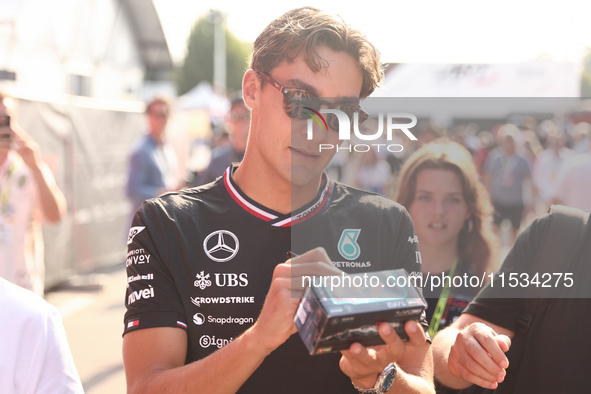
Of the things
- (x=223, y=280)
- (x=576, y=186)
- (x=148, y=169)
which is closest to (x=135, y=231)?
(x=223, y=280)

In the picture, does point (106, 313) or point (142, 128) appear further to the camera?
point (142, 128)

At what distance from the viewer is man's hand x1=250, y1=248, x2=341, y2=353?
121 centimetres

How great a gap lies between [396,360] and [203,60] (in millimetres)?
63566

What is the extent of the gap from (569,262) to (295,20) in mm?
1072

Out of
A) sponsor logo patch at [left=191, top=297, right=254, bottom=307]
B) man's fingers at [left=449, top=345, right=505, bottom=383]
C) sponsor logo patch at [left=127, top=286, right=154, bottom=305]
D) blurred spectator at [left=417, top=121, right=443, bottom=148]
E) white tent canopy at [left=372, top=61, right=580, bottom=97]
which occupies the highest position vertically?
white tent canopy at [left=372, top=61, right=580, bottom=97]

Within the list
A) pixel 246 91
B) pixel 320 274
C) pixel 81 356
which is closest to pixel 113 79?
pixel 81 356

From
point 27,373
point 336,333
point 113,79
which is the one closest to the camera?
point 336,333

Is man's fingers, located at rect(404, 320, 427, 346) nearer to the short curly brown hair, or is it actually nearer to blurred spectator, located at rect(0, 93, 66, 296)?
the short curly brown hair

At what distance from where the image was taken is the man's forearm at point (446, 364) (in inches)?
73.0

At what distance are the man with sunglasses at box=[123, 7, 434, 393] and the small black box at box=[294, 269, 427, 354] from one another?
31 cm

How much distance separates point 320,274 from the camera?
3.93 ft

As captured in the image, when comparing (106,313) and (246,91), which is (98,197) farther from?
(246,91)

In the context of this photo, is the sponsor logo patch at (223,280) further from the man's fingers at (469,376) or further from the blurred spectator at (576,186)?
the blurred spectator at (576,186)

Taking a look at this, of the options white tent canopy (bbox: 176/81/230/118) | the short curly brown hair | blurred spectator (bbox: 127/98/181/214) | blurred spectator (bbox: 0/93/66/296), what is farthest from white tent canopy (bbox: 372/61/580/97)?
white tent canopy (bbox: 176/81/230/118)
